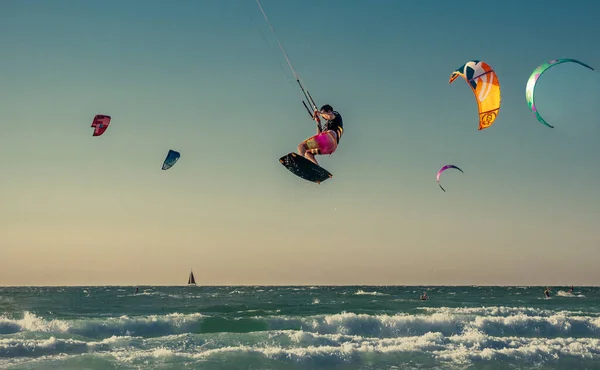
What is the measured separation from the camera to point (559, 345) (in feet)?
72.9

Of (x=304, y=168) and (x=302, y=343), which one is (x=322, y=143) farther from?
(x=302, y=343)

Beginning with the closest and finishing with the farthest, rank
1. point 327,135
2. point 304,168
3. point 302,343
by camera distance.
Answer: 1. point 327,135
2. point 304,168
3. point 302,343

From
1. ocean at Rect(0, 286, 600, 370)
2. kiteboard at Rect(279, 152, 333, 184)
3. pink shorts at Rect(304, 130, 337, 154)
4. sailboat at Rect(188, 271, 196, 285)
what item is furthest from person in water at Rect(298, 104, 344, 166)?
sailboat at Rect(188, 271, 196, 285)

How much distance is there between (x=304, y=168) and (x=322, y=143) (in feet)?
2.24

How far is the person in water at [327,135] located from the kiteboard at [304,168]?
0.11 metres

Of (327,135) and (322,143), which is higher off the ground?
(327,135)

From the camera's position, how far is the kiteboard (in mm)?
12148

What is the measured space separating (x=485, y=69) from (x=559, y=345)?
471 inches

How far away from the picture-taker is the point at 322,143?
39.2ft

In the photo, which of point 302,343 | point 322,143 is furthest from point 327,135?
point 302,343

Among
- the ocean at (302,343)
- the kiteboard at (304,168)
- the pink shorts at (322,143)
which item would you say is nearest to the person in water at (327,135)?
the pink shorts at (322,143)

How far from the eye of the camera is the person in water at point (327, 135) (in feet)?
38.8

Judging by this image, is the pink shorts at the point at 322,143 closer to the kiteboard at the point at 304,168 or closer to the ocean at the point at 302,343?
the kiteboard at the point at 304,168

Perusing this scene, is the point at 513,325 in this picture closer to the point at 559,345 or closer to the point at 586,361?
the point at 559,345
